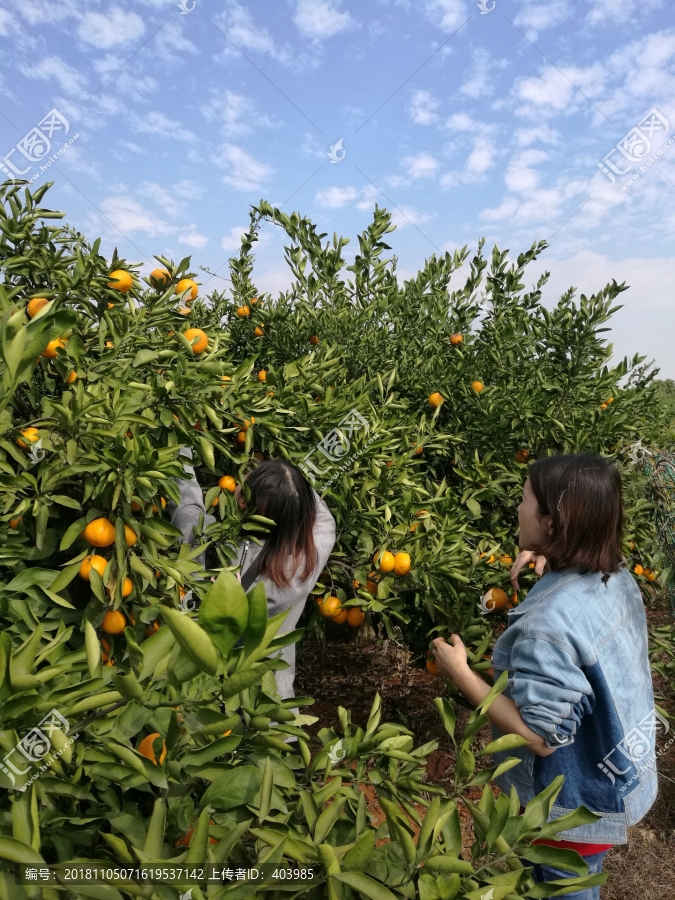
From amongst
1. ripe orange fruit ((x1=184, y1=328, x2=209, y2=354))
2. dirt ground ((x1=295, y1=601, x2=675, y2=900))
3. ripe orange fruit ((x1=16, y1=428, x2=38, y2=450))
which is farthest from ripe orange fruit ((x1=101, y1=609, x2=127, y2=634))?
dirt ground ((x1=295, y1=601, x2=675, y2=900))

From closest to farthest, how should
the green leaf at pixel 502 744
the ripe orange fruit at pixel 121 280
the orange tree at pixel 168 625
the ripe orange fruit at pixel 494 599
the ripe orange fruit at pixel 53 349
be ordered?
1. the orange tree at pixel 168 625
2. the green leaf at pixel 502 744
3. the ripe orange fruit at pixel 53 349
4. the ripe orange fruit at pixel 121 280
5. the ripe orange fruit at pixel 494 599

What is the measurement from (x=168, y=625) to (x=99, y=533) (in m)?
0.82

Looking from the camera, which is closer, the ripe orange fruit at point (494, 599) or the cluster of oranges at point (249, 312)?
the ripe orange fruit at point (494, 599)

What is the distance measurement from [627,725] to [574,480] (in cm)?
54

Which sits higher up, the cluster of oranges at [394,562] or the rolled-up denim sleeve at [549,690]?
the cluster of oranges at [394,562]

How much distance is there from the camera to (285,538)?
73.7 inches

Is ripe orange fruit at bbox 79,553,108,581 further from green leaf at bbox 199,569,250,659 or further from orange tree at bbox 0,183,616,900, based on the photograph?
green leaf at bbox 199,569,250,659

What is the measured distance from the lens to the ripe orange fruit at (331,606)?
214 centimetres

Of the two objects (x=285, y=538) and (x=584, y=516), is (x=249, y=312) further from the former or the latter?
(x=584, y=516)

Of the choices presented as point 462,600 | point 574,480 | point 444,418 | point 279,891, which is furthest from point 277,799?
point 444,418

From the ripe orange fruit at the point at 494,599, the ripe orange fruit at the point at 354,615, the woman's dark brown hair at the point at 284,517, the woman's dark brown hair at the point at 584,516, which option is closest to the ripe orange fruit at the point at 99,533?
the woman's dark brown hair at the point at 284,517

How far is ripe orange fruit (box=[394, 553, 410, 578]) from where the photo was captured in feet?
6.74

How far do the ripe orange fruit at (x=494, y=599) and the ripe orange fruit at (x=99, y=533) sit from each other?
126cm

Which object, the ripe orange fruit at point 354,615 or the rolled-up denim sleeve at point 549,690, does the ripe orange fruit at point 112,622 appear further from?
the ripe orange fruit at point 354,615
